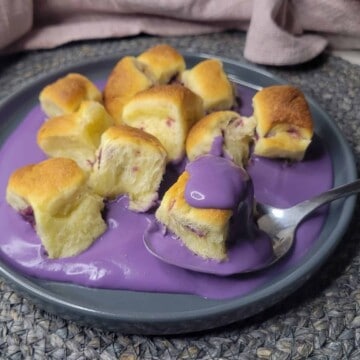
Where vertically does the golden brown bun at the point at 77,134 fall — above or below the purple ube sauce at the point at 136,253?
above

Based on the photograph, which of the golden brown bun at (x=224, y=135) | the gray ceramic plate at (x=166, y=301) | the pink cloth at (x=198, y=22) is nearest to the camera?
the gray ceramic plate at (x=166, y=301)

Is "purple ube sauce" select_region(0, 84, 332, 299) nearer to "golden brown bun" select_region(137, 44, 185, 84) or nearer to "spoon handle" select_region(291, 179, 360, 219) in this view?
"spoon handle" select_region(291, 179, 360, 219)

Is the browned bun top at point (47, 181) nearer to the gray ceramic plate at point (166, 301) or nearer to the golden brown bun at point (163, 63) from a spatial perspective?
the gray ceramic plate at point (166, 301)

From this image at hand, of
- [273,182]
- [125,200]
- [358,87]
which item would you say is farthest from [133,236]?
[358,87]

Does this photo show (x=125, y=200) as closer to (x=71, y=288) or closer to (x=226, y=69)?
(x=71, y=288)

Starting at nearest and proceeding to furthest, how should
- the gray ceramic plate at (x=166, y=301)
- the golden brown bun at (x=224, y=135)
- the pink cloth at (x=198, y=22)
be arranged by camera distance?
the gray ceramic plate at (x=166, y=301)
the golden brown bun at (x=224, y=135)
the pink cloth at (x=198, y=22)

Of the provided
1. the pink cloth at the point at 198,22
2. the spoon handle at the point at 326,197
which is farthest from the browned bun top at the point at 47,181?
the pink cloth at the point at 198,22

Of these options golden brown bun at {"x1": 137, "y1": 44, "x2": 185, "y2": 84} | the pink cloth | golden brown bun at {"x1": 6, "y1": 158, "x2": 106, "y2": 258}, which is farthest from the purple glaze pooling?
the pink cloth
